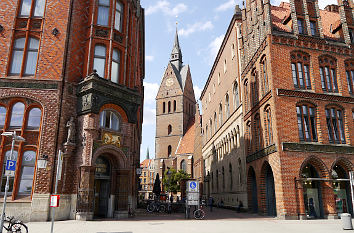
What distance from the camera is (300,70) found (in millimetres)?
22359

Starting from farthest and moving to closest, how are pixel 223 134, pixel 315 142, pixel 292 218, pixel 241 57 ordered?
1. pixel 223 134
2. pixel 241 57
3. pixel 315 142
4. pixel 292 218

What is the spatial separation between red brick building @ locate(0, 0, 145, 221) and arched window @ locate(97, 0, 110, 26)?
0.07 metres

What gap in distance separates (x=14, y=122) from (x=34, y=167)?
10.2ft

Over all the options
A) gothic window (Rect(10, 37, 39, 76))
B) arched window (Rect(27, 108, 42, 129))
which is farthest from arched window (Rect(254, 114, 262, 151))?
gothic window (Rect(10, 37, 39, 76))

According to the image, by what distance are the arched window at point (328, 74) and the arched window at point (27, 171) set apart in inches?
838

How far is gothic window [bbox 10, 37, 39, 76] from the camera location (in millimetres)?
18891

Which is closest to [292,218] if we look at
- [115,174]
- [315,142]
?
[315,142]

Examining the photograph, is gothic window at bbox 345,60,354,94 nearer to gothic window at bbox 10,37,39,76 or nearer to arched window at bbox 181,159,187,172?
gothic window at bbox 10,37,39,76

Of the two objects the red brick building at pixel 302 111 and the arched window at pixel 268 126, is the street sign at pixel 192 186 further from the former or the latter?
the arched window at pixel 268 126

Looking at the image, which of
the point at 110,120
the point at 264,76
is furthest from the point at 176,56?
the point at 110,120

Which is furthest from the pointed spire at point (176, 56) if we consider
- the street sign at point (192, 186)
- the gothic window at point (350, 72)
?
the street sign at point (192, 186)

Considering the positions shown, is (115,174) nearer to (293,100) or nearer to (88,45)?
(88,45)

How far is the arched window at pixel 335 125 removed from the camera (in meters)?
21.7

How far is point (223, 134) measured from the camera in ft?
127
